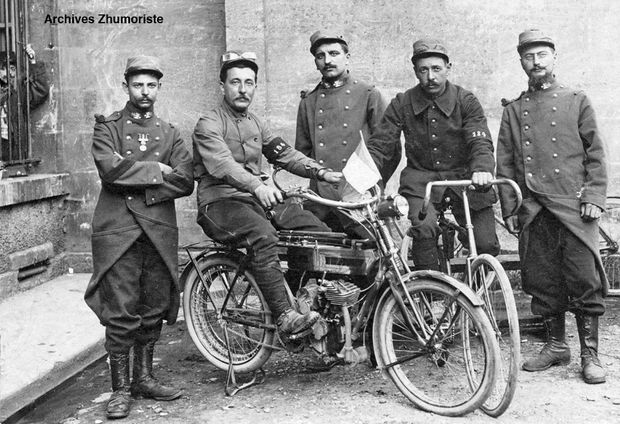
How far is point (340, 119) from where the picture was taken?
5637 mm

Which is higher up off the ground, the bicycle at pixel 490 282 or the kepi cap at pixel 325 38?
the kepi cap at pixel 325 38

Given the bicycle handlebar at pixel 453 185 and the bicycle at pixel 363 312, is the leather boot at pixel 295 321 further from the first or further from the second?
the bicycle handlebar at pixel 453 185

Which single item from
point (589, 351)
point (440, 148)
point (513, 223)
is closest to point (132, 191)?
point (440, 148)

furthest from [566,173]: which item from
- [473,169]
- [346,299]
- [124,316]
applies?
[124,316]

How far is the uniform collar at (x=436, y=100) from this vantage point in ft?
17.1

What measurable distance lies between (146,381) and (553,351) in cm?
268

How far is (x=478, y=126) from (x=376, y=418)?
220 cm

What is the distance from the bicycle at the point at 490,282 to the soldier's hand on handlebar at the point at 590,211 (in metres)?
0.43

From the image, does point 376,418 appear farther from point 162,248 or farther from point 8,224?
point 8,224

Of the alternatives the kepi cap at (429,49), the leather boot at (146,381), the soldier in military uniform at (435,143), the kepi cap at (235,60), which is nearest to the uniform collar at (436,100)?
the soldier in military uniform at (435,143)

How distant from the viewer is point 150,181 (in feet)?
14.8

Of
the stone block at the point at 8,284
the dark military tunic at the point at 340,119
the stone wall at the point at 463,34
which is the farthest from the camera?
the stone wall at the point at 463,34

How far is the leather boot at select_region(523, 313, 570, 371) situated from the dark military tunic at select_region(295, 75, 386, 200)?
5.90 feet

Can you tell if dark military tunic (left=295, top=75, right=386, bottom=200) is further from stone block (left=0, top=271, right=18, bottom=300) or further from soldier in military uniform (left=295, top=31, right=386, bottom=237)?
stone block (left=0, top=271, right=18, bottom=300)
